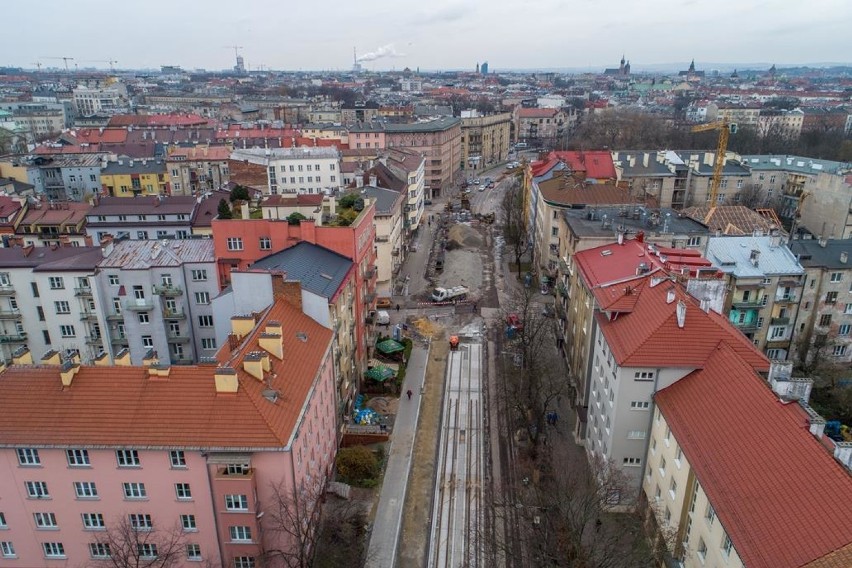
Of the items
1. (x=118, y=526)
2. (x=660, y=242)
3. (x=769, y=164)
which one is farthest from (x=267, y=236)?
(x=769, y=164)

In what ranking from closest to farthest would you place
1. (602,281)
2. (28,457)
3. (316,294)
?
(28,457) < (316,294) < (602,281)

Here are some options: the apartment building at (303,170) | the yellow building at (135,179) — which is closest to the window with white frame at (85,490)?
the apartment building at (303,170)

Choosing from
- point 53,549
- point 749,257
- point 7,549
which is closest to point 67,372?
point 53,549

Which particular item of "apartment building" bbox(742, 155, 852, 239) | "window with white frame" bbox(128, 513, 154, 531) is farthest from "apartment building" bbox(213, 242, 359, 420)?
"apartment building" bbox(742, 155, 852, 239)

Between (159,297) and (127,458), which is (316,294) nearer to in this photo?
(127,458)

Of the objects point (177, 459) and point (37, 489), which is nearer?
point (177, 459)

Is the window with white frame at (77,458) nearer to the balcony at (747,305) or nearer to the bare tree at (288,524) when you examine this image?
the bare tree at (288,524)
